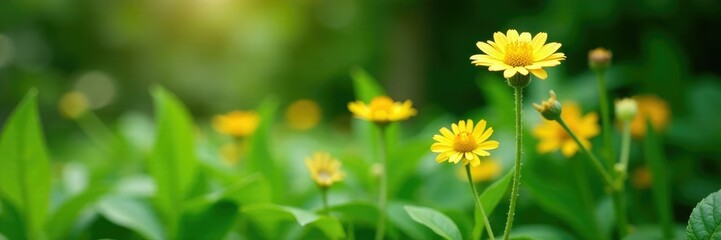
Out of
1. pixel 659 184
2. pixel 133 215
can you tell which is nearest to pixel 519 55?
pixel 659 184

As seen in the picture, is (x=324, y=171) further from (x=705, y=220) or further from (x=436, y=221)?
(x=705, y=220)

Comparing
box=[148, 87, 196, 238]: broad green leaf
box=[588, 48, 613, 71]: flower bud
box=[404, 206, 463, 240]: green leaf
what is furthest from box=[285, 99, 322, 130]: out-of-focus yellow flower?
box=[404, 206, 463, 240]: green leaf

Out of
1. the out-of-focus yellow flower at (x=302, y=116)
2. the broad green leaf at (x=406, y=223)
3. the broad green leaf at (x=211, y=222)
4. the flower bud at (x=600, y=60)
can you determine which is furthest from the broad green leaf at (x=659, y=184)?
the out-of-focus yellow flower at (x=302, y=116)

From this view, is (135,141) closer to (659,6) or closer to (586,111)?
(586,111)

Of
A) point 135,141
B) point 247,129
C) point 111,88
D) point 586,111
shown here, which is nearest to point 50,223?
point 247,129

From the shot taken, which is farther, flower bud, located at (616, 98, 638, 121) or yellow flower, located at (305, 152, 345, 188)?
flower bud, located at (616, 98, 638, 121)

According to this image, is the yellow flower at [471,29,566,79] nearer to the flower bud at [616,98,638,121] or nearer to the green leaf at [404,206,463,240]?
the green leaf at [404,206,463,240]

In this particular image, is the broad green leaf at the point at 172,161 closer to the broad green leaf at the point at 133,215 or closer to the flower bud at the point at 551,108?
the broad green leaf at the point at 133,215

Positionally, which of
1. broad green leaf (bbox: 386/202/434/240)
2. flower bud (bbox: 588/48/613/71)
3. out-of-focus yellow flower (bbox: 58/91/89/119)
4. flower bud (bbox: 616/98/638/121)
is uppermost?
flower bud (bbox: 588/48/613/71)
